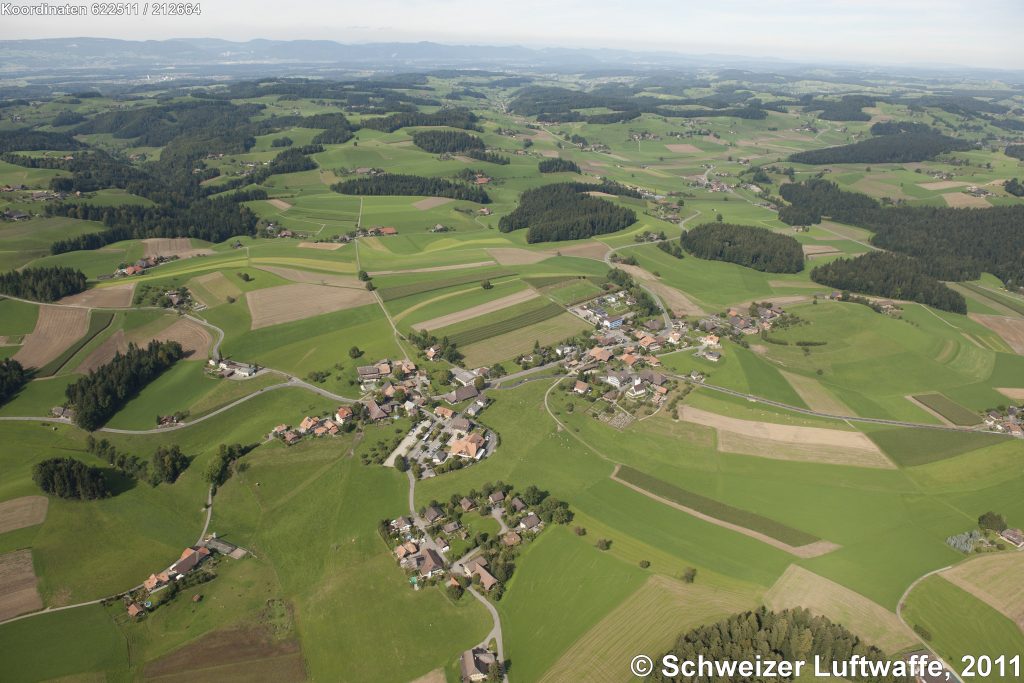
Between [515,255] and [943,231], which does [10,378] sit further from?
[943,231]

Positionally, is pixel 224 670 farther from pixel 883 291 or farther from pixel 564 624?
pixel 883 291

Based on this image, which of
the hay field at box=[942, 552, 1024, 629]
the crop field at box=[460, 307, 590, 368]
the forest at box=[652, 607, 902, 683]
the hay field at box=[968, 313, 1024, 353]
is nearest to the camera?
the forest at box=[652, 607, 902, 683]

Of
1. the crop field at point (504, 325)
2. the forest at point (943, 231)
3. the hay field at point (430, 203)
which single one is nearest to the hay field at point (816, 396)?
the crop field at point (504, 325)

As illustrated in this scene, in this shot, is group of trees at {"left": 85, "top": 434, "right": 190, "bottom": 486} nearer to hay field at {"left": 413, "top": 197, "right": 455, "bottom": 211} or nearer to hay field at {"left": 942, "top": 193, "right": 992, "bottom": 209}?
hay field at {"left": 413, "top": 197, "right": 455, "bottom": 211}

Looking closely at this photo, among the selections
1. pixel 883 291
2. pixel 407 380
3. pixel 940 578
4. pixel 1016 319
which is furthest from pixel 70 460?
pixel 1016 319

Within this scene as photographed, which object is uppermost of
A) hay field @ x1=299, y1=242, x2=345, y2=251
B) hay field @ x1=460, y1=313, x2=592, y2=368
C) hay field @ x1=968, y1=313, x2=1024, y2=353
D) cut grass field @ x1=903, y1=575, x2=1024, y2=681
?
hay field @ x1=299, y1=242, x2=345, y2=251

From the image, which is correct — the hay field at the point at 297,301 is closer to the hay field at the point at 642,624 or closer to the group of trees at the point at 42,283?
the group of trees at the point at 42,283

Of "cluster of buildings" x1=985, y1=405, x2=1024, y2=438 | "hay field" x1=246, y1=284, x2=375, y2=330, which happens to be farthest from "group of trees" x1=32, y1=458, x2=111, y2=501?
"cluster of buildings" x1=985, y1=405, x2=1024, y2=438
